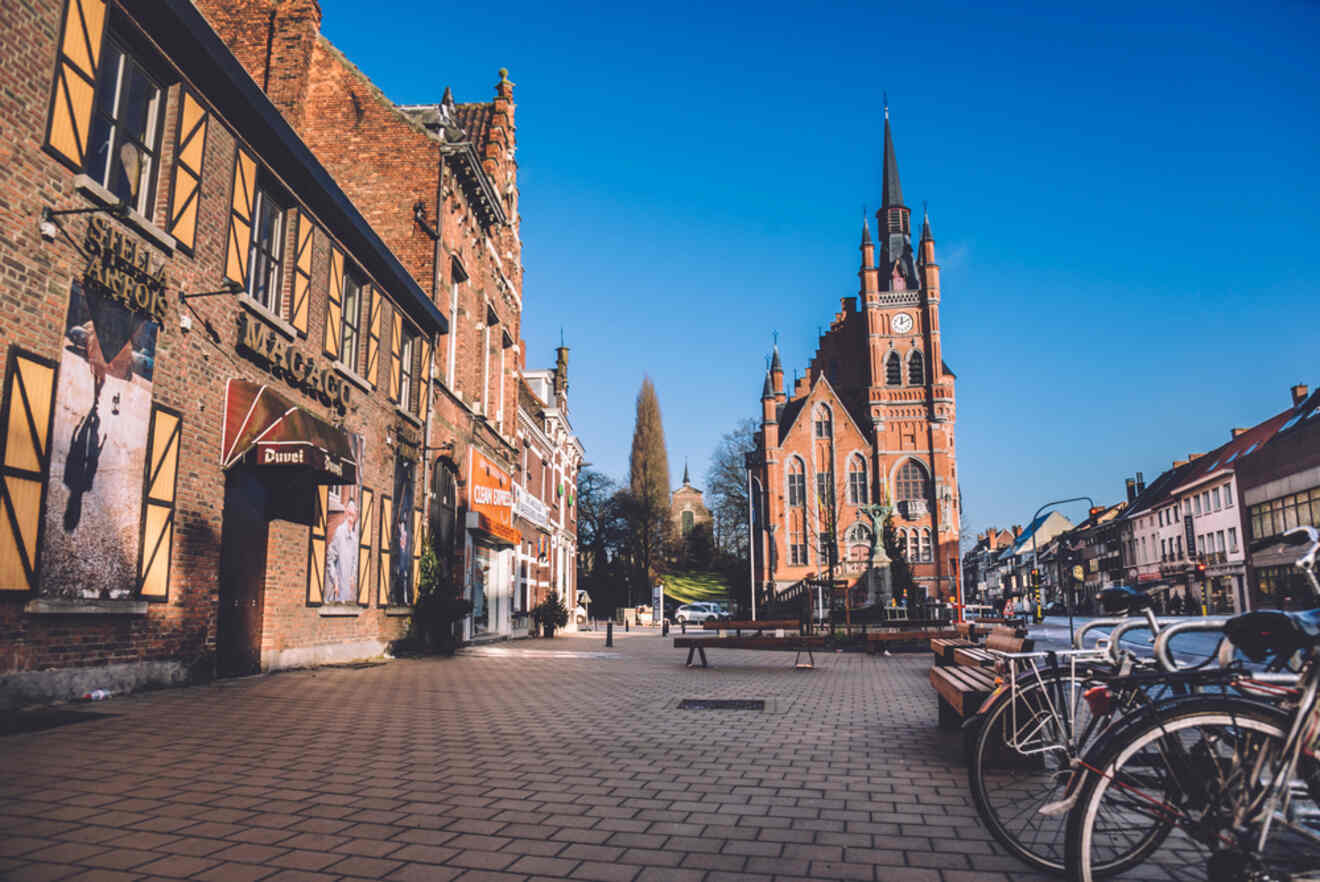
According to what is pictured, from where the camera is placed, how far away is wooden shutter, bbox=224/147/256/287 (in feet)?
36.1

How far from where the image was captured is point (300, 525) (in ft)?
41.3

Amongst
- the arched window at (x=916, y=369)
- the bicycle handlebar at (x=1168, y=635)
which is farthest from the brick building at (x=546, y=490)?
the arched window at (x=916, y=369)

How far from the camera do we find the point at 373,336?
16.0 metres

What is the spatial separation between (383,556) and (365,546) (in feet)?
3.23

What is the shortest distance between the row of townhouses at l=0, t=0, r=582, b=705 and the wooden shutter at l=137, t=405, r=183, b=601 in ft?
0.11

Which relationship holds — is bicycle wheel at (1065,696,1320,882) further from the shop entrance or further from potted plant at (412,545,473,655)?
potted plant at (412,545,473,655)

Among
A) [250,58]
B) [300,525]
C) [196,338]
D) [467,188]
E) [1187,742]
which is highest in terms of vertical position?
[250,58]

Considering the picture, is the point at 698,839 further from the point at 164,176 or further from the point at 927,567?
the point at 927,567

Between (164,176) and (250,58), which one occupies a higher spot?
(250,58)

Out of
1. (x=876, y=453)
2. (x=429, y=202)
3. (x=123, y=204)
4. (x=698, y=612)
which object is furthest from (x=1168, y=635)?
(x=876, y=453)

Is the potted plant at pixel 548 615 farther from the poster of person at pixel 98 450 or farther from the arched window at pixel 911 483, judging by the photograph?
the arched window at pixel 911 483

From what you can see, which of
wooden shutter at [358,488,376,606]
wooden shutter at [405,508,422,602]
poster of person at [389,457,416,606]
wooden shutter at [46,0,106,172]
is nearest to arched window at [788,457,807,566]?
wooden shutter at [405,508,422,602]

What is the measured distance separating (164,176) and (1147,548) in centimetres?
8144

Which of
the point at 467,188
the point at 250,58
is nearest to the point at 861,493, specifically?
the point at 467,188
